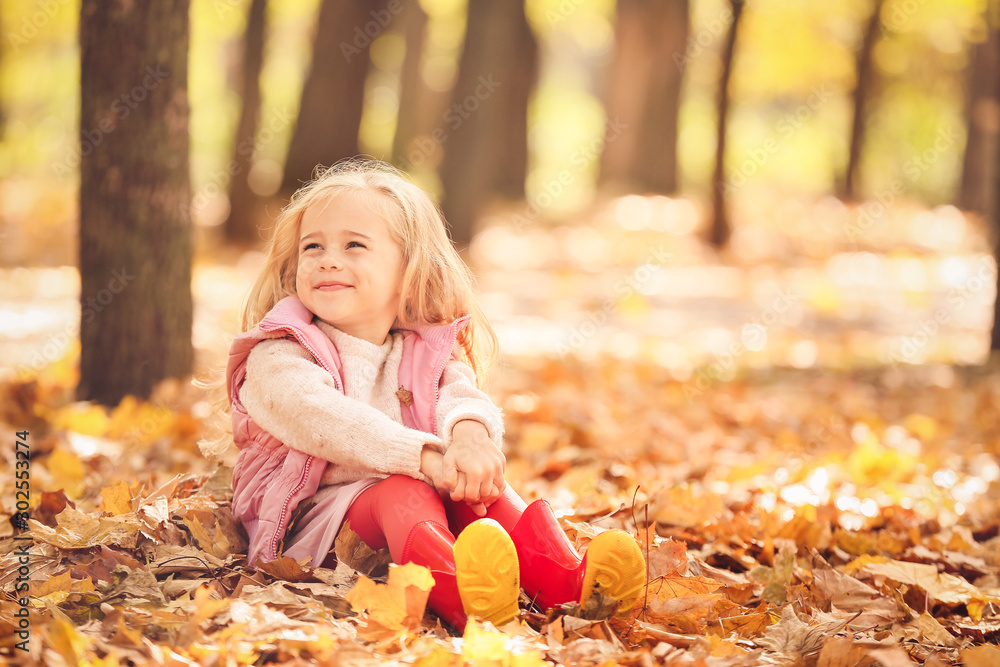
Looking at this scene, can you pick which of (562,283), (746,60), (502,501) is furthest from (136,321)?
(746,60)


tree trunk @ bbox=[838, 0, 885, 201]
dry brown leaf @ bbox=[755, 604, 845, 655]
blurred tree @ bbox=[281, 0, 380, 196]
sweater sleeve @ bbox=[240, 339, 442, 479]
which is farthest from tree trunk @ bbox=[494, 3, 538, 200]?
dry brown leaf @ bbox=[755, 604, 845, 655]

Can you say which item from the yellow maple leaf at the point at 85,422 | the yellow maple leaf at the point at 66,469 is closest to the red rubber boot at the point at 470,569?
the yellow maple leaf at the point at 66,469

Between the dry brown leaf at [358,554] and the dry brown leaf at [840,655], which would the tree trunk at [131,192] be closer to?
the dry brown leaf at [358,554]

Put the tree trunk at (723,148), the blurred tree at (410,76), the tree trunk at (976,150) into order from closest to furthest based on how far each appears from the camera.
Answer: the tree trunk at (723,148) → the blurred tree at (410,76) → the tree trunk at (976,150)

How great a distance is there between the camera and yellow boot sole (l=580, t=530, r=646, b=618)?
1892 mm

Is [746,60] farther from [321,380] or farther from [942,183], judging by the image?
[321,380]

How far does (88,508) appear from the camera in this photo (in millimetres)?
2672

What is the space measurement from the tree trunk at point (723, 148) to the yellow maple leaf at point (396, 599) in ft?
34.0

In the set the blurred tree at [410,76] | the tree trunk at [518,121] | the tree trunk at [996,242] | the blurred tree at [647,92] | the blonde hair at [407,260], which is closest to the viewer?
the blonde hair at [407,260]

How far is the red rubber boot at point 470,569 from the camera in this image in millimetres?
1822

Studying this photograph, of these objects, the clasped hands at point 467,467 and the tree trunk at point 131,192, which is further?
the tree trunk at point 131,192

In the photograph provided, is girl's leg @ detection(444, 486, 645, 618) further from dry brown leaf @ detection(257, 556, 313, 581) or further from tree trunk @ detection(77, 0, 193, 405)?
tree trunk @ detection(77, 0, 193, 405)

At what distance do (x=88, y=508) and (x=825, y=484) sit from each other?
8.85ft

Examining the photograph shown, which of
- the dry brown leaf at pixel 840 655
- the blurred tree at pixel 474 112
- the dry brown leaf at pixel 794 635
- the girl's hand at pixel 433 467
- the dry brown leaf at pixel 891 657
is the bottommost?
the dry brown leaf at pixel 794 635
